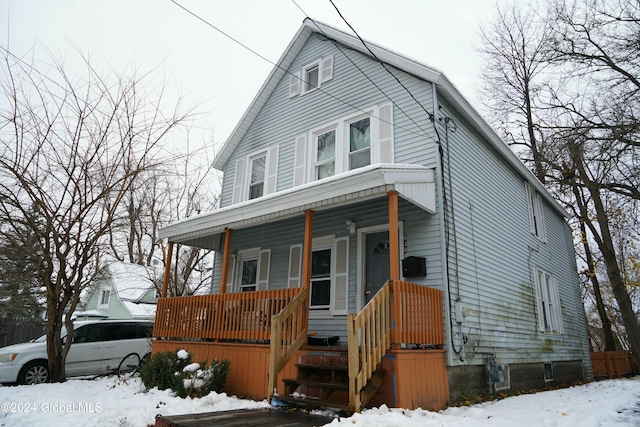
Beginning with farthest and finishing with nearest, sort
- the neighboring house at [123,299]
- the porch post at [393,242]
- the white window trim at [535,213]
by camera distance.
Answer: the neighboring house at [123,299] → the white window trim at [535,213] → the porch post at [393,242]

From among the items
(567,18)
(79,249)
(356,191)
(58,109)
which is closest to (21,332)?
(79,249)

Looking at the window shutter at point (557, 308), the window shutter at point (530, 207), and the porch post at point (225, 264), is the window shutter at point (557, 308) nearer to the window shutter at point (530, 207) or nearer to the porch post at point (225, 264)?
the window shutter at point (530, 207)

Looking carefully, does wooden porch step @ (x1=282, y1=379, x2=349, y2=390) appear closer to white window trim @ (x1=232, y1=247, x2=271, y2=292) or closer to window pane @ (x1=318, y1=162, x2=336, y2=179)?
white window trim @ (x1=232, y1=247, x2=271, y2=292)

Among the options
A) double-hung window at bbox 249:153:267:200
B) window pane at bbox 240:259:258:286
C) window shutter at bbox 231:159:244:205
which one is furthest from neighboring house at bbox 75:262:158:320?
double-hung window at bbox 249:153:267:200

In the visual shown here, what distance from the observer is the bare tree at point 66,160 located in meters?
8.30

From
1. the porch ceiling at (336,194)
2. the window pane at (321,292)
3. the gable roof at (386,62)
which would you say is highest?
the gable roof at (386,62)

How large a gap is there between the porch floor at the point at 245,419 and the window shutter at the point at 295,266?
171 inches

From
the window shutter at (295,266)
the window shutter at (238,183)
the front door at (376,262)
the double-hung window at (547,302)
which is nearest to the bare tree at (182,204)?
the window shutter at (238,183)

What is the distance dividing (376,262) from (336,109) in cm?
410

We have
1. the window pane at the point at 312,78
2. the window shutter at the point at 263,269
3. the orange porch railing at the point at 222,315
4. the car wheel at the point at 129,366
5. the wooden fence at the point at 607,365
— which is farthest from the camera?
the wooden fence at the point at 607,365

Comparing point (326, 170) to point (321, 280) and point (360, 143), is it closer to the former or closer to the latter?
point (360, 143)

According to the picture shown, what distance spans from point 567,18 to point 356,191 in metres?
10.4

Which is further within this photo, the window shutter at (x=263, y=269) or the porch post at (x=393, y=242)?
the window shutter at (x=263, y=269)

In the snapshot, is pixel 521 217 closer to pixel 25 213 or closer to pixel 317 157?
pixel 317 157
